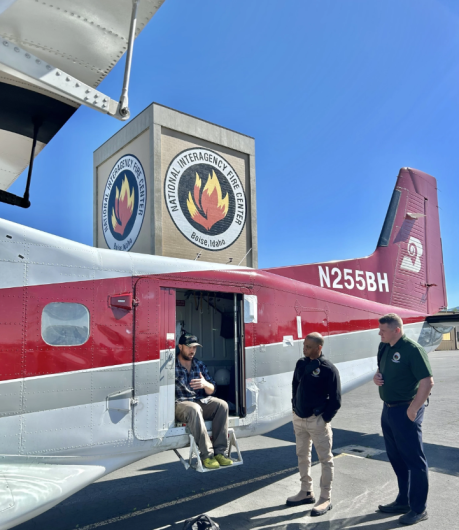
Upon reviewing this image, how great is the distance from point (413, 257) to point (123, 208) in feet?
32.8

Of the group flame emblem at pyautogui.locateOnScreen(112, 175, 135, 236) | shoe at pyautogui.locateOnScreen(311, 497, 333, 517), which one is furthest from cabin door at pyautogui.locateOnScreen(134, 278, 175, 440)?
flame emblem at pyautogui.locateOnScreen(112, 175, 135, 236)

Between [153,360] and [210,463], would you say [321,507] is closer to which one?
[210,463]

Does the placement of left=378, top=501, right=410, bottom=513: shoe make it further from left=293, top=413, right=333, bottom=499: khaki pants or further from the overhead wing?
the overhead wing

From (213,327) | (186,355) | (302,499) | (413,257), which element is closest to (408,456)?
(302,499)

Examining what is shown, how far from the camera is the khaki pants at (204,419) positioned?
4387mm

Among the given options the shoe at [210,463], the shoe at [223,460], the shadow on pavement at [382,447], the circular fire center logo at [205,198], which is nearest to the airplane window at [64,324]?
the shoe at [210,463]

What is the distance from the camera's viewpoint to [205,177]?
1570cm

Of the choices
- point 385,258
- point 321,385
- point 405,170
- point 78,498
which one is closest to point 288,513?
point 321,385

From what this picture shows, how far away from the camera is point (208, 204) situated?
15641 millimetres

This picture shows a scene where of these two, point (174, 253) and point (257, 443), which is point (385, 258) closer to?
point (257, 443)

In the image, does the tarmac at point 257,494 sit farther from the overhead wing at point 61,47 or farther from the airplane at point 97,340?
the overhead wing at point 61,47

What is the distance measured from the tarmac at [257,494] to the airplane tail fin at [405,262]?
2824mm

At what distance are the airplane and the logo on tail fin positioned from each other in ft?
13.6

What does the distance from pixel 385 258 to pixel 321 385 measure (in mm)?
5359
